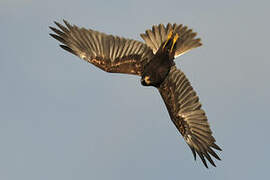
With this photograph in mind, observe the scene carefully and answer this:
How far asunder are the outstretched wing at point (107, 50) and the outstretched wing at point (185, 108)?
0.83m

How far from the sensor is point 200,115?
1447cm

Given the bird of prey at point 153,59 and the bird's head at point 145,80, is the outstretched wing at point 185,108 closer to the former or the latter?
the bird of prey at point 153,59

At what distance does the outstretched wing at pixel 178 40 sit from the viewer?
48.1 feet

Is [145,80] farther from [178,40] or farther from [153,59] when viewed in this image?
[178,40]

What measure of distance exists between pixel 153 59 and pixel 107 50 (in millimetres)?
1262

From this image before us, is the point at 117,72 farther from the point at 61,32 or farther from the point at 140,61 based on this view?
the point at 61,32

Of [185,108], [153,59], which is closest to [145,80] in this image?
[153,59]

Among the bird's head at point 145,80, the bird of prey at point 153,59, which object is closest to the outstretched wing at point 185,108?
the bird of prey at point 153,59

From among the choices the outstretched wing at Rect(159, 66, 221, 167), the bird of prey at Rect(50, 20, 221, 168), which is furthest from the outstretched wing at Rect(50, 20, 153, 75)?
the outstretched wing at Rect(159, 66, 221, 167)

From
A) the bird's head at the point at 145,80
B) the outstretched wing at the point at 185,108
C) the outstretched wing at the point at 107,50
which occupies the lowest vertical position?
the outstretched wing at the point at 185,108

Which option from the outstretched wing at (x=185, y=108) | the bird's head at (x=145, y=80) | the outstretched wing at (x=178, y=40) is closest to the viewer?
the bird's head at (x=145, y=80)

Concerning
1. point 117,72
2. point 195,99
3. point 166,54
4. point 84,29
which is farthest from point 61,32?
point 195,99

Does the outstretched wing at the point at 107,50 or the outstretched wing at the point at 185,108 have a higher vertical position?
the outstretched wing at the point at 107,50

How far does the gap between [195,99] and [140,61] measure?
1.68 metres
